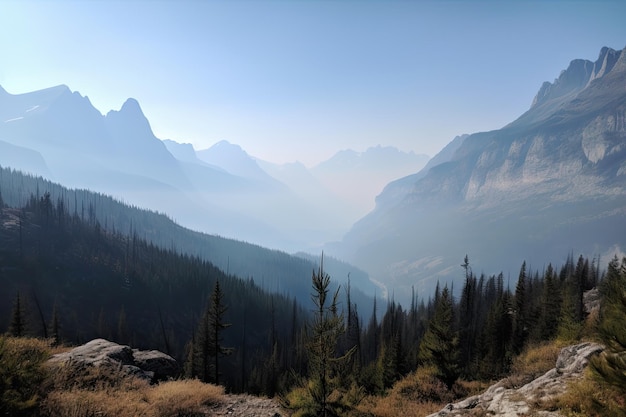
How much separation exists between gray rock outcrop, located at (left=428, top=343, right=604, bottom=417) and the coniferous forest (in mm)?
5289

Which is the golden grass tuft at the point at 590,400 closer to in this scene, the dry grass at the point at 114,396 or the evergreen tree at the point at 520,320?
the dry grass at the point at 114,396

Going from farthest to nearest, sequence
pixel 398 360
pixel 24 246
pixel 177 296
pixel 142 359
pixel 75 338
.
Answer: pixel 177 296
pixel 24 246
pixel 75 338
pixel 398 360
pixel 142 359

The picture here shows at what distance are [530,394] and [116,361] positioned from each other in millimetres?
20592

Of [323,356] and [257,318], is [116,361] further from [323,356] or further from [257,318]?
[257,318]

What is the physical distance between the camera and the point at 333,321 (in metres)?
14.1

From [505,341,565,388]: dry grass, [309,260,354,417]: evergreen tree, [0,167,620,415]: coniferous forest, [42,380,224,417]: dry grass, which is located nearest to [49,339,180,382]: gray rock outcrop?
[42,380,224,417]: dry grass

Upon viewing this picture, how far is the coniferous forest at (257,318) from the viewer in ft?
66.6

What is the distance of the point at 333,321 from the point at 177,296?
14098 centimetres

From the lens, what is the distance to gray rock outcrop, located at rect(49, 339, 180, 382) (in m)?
15.9

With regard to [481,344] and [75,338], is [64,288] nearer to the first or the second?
[75,338]

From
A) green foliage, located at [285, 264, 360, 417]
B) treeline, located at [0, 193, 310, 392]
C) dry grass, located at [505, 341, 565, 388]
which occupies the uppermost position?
green foliage, located at [285, 264, 360, 417]

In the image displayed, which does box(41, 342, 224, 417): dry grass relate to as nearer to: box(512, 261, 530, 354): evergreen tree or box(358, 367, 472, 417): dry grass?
box(358, 367, 472, 417): dry grass

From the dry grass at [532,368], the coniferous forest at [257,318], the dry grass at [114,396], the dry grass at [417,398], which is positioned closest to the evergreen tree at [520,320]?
the coniferous forest at [257,318]

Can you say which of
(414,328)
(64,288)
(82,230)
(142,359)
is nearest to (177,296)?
(64,288)
